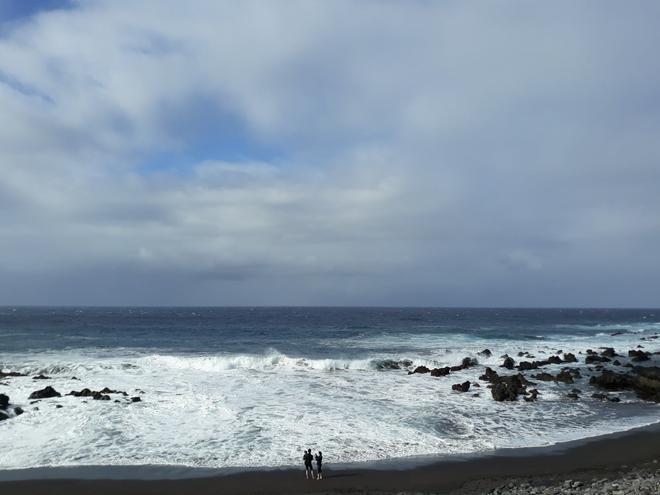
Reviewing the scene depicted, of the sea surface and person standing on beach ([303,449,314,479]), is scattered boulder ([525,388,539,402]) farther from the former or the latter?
person standing on beach ([303,449,314,479])

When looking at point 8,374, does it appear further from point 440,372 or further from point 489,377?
point 489,377

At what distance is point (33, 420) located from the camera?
1950 centimetres

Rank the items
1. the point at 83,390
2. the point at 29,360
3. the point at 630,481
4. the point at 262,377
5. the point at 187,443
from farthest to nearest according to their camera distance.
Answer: the point at 29,360 < the point at 262,377 < the point at 83,390 < the point at 187,443 < the point at 630,481

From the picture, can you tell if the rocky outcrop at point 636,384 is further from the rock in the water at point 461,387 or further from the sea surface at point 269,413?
the rock in the water at point 461,387

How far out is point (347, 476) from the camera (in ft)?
45.7

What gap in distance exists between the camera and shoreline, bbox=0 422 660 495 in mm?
13000

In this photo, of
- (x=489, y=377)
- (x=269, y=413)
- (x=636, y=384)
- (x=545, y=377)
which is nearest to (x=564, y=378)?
(x=545, y=377)

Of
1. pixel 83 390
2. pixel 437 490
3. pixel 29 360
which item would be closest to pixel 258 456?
pixel 437 490

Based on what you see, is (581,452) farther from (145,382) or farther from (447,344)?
(447,344)

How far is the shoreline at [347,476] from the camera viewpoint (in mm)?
13000

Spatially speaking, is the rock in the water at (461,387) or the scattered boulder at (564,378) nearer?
the rock in the water at (461,387)

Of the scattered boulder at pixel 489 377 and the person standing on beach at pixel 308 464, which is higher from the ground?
the person standing on beach at pixel 308 464

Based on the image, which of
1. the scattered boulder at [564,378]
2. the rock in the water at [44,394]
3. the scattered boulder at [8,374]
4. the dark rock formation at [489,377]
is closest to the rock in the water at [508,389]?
the dark rock formation at [489,377]

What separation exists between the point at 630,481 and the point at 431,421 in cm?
819
